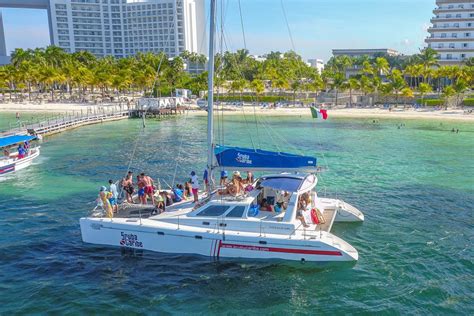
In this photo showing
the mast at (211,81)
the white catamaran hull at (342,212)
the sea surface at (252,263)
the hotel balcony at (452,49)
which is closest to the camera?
the sea surface at (252,263)

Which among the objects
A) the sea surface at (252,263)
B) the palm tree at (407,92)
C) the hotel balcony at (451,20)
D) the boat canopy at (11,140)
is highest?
the hotel balcony at (451,20)

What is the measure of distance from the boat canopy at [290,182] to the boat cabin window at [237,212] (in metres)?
1.58

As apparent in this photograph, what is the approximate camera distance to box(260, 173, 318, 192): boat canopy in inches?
758

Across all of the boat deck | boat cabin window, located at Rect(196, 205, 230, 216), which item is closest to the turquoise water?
boat cabin window, located at Rect(196, 205, 230, 216)

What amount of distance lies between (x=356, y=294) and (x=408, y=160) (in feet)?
98.5

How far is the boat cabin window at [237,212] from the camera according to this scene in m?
18.8

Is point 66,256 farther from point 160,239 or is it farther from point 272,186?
point 272,186

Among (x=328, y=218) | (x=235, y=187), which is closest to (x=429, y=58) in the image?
(x=328, y=218)

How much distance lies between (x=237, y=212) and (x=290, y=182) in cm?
290

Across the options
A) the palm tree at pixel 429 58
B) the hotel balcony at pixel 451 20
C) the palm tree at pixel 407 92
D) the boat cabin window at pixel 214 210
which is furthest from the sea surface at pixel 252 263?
the hotel balcony at pixel 451 20

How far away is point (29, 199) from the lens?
29.0 m

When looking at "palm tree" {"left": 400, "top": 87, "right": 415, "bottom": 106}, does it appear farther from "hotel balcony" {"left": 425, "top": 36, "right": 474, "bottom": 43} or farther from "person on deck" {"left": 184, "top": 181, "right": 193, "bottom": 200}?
"person on deck" {"left": 184, "top": 181, "right": 193, "bottom": 200}

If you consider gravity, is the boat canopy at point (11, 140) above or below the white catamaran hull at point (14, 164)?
above

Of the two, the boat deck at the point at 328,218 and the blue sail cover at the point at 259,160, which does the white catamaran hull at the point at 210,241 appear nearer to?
the boat deck at the point at 328,218
